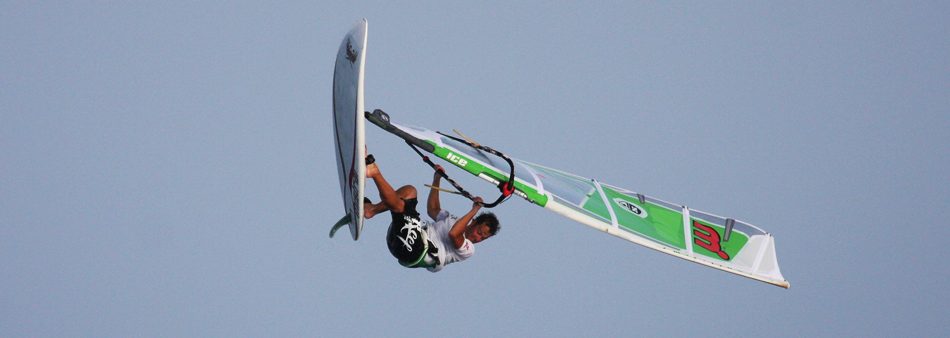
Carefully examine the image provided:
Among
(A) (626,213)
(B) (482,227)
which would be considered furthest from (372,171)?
(A) (626,213)

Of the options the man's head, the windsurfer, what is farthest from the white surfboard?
the man's head

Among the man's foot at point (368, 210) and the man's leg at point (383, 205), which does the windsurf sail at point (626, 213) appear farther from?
the man's foot at point (368, 210)

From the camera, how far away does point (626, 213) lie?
34.0 ft

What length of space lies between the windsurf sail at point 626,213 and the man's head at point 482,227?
36 cm

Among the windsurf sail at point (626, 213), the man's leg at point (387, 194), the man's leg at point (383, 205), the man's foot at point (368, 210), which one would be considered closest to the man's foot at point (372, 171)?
the man's leg at point (387, 194)

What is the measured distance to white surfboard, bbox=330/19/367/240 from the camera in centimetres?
825

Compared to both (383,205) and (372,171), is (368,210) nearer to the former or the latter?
(383,205)

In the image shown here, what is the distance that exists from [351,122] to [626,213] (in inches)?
102

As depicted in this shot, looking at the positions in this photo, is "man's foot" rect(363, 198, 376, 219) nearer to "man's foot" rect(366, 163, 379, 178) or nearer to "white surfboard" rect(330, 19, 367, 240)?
"white surfboard" rect(330, 19, 367, 240)

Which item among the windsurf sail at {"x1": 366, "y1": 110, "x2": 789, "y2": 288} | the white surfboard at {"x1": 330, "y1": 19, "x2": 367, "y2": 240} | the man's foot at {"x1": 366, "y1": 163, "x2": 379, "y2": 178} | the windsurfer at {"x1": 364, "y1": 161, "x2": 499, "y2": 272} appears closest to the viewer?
the white surfboard at {"x1": 330, "y1": 19, "x2": 367, "y2": 240}

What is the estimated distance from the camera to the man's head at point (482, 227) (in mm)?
9727

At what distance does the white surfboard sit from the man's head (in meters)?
0.82

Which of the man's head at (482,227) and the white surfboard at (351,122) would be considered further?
the man's head at (482,227)

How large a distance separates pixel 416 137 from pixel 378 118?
34 centimetres
